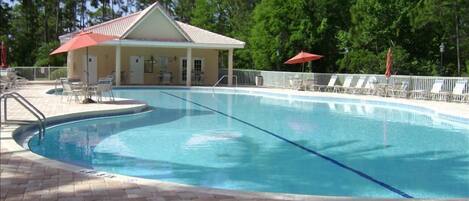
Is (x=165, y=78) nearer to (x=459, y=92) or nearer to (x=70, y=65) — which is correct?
(x=70, y=65)

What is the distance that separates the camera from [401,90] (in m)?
Result: 21.7

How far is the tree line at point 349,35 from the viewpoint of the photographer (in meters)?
28.4

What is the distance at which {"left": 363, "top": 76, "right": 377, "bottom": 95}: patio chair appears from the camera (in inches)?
912

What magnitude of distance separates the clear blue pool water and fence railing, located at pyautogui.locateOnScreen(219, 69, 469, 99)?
448 centimetres

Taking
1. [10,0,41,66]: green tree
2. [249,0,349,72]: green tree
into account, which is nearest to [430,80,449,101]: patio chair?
[249,0,349,72]: green tree

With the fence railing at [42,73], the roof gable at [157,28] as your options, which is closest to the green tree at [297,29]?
the roof gable at [157,28]

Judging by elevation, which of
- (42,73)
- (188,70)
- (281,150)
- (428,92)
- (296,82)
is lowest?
(281,150)

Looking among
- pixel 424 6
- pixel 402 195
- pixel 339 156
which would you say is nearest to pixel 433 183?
pixel 402 195

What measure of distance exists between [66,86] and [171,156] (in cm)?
888

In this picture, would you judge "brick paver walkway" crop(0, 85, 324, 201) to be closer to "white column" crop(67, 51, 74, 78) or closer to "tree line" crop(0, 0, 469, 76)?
"white column" crop(67, 51, 74, 78)

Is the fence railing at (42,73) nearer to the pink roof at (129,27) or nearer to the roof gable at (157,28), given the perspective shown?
the pink roof at (129,27)

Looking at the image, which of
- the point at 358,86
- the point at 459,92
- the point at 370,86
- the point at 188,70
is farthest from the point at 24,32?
the point at 459,92

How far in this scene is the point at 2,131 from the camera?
377 inches

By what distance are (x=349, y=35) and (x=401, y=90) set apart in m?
10.1
